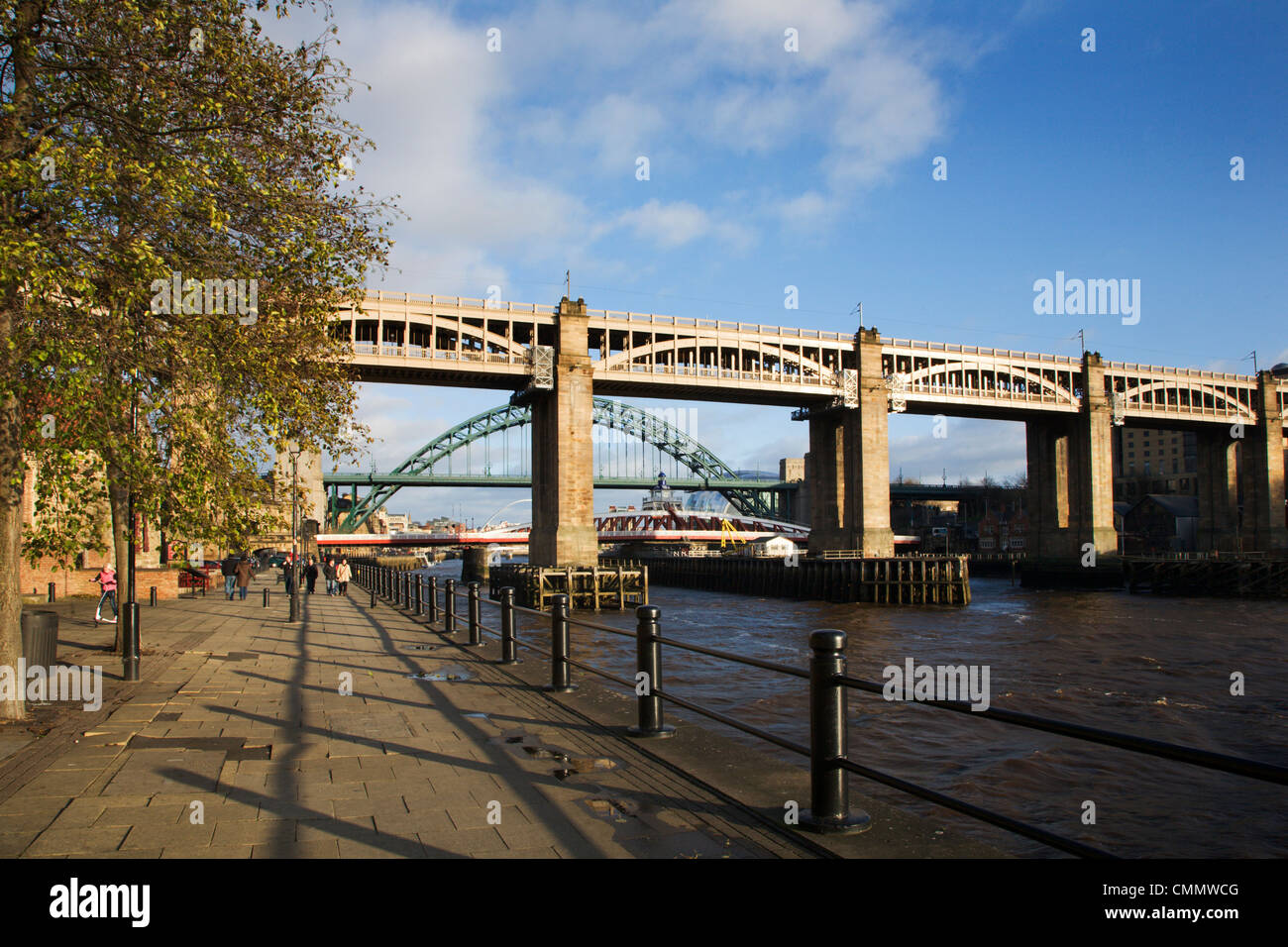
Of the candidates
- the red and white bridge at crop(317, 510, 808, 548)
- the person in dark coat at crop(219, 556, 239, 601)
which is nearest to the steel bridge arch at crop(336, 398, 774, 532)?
the red and white bridge at crop(317, 510, 808, 548)

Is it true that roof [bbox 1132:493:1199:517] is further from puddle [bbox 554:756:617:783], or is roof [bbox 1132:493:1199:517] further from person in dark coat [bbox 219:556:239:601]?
puddle [bbox 554:756:617:783]

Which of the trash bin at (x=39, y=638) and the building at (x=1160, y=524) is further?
the building at (x=1160, y=524)

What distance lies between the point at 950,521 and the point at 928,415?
93353 mm

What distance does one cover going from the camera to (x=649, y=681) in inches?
311

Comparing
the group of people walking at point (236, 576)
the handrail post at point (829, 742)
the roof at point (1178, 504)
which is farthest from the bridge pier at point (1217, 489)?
the handrail post at point (829, 742)

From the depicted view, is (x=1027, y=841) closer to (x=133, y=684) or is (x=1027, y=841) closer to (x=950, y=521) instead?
(x=133, y=684)

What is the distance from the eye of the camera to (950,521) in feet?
511

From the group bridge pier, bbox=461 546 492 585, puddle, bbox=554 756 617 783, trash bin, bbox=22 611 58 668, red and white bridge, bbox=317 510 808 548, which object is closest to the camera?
puddle, bbox=554 756 617 783

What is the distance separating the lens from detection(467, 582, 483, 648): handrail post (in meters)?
14.7

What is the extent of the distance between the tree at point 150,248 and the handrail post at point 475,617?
4571 millimetres

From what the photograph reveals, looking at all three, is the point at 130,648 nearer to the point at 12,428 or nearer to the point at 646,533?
the point at 12,428

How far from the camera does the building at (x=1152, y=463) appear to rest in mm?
129750

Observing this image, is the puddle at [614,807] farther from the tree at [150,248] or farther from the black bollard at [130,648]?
the black bollard at [130,648]

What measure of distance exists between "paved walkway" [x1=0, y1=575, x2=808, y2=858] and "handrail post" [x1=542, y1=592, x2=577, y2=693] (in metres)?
0.27
